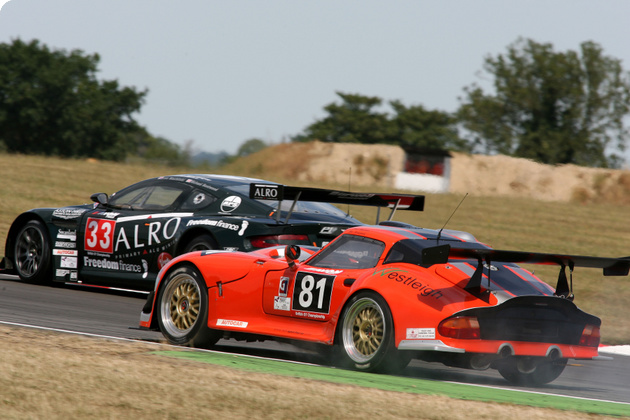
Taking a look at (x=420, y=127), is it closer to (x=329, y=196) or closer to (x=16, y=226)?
(x=16, y=226)

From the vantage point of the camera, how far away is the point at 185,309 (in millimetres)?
7449

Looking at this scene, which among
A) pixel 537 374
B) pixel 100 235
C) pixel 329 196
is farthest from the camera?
pixel 100 235

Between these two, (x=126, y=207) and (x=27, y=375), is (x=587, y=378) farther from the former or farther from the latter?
(x=126, y=207)

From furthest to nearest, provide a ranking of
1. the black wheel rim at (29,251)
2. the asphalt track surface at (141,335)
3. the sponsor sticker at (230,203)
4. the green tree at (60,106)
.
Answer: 1. the green tree at (60,106)
2. the black wheel rim at (29,251)
3. the sponsor sticker at (230,203)
4. the asphalt track surface at (141,335)

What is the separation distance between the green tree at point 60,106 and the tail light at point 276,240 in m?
49.3

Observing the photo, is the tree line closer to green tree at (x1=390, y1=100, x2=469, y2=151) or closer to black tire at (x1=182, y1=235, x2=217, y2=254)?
green tree at (x1=390, y1=100, x2=469, y2=151)

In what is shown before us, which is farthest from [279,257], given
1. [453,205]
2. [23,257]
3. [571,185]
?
[571,185]

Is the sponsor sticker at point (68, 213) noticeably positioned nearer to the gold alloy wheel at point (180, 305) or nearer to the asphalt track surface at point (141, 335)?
the asphalt track surface at point (141, 335)

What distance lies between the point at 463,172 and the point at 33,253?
28.4m

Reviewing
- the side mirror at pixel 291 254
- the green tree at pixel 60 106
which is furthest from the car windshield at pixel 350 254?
the green tree at pixel 60 106

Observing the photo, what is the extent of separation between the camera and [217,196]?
10281 millimetres

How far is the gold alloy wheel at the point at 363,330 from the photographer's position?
247 inches

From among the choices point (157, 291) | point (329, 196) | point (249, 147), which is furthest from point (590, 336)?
point (249, 147)

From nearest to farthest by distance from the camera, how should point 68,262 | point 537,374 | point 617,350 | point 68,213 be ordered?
point 537,374 → point 617,350 → point 68,262 → point 68,213
